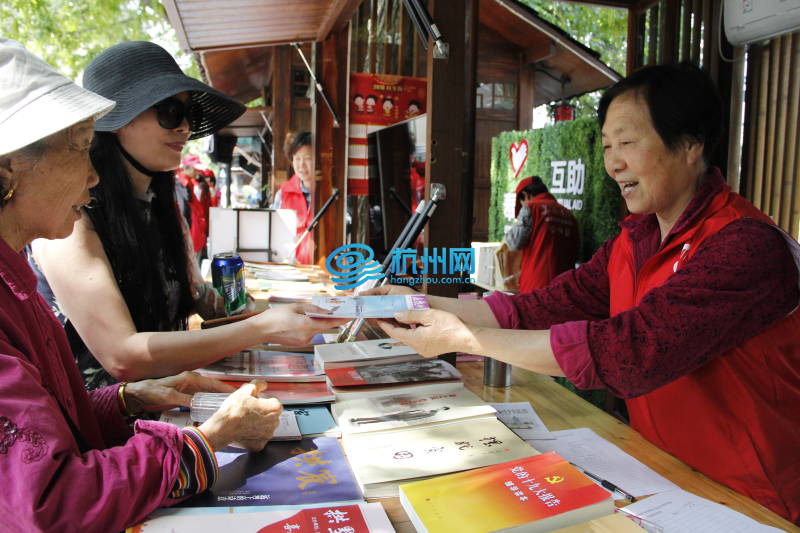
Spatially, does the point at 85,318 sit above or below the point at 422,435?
above

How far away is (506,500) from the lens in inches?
44.9

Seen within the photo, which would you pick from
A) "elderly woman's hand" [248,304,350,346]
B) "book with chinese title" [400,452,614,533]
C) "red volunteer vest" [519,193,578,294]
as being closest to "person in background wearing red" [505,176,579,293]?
Result: "red volunteer vest" [519,193,578,294]

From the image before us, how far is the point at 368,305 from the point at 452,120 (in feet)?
3.78

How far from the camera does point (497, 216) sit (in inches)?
380

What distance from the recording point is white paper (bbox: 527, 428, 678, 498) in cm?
137

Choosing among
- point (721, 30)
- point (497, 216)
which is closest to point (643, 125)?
point (721, 30)

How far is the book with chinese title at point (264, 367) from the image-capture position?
1.87 metres

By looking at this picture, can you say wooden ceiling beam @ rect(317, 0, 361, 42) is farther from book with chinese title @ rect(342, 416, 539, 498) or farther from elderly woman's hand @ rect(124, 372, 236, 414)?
book with chinese title @ rect(342, 416, 539, 498)

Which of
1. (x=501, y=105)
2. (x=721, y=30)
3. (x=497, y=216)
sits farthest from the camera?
(x=501, y=105)

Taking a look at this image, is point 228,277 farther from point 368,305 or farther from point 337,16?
point 337,16

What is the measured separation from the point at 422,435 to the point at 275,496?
426 mm

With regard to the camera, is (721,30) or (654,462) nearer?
(654,462)

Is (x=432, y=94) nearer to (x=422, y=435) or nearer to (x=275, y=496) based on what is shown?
(x=422, y=435)

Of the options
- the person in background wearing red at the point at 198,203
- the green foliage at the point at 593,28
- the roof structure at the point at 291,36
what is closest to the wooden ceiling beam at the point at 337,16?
the roof structure at the point at 291,36
